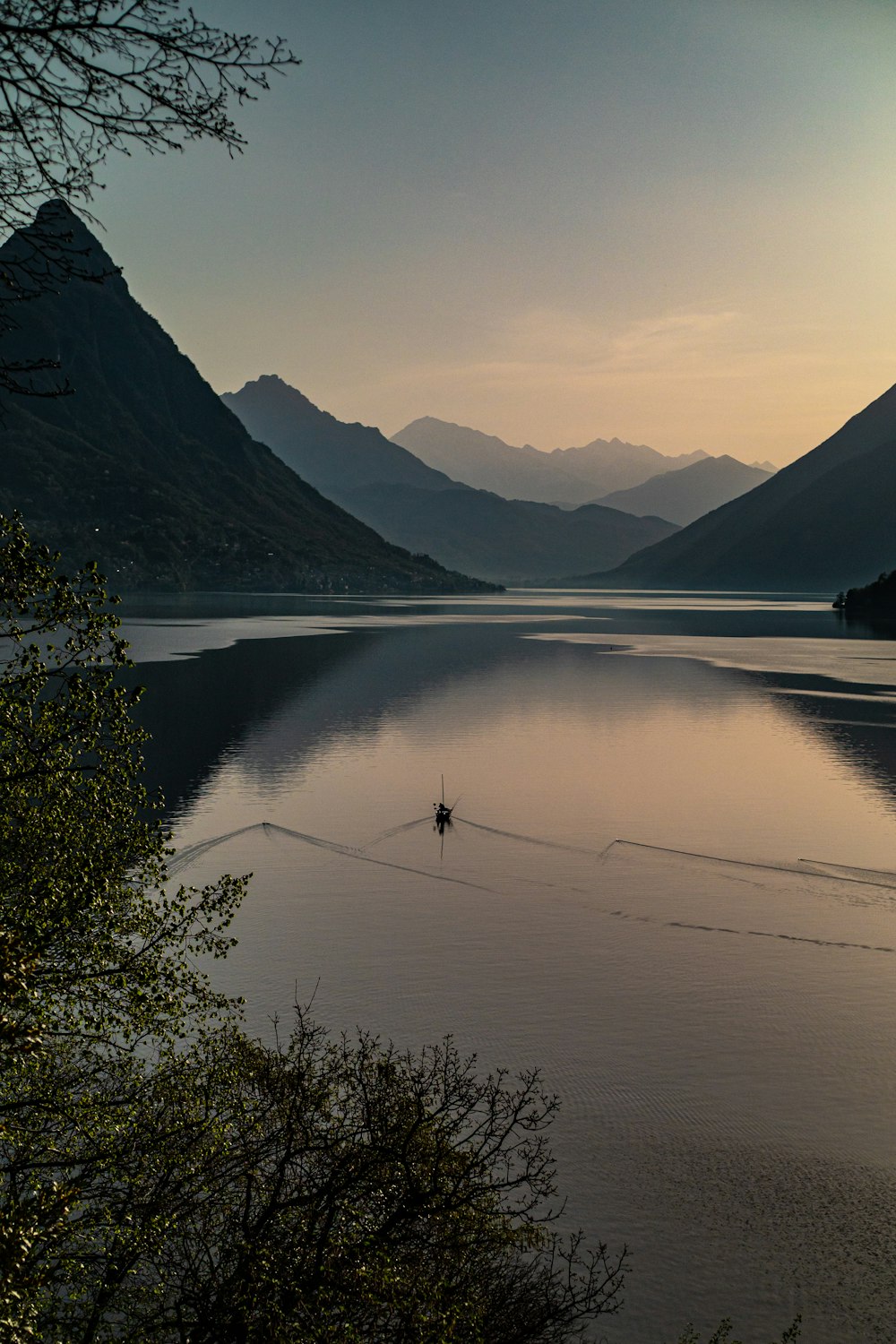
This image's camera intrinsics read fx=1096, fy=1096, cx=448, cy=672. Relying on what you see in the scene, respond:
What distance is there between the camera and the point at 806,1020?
97.6 feet

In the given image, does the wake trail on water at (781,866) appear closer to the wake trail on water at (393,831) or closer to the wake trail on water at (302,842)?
the wake trail on water at (302,842)

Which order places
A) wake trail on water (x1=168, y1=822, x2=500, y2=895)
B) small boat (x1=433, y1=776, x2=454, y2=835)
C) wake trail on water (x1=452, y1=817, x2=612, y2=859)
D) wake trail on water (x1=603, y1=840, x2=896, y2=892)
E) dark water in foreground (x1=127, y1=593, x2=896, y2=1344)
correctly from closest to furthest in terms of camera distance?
dark water in foreground (x1=127, y1=593, x2=896, y2=1344), wake trail on water (x1=603, y1=840, x2=896, y2=892), wake trail on water (x1=168, y1=822, x2=500, y2=895), wake trail on water (x1=452, y1=817, x2=612, y2=859), small boat (x1=433, y1=776, x2=454, y2=835)

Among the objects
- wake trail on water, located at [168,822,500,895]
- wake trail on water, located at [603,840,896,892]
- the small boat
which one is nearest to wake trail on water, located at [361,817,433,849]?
the small boat

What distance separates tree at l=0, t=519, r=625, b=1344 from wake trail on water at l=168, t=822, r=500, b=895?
24.7m

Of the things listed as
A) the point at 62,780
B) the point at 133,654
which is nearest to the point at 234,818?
the point at 62,780

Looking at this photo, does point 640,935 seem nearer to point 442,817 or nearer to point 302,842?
point 442,817

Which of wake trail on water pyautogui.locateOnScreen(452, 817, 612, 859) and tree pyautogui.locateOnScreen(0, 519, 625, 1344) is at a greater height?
tree pyautogui.locateOnScreen(0, 519, 625, 1344)

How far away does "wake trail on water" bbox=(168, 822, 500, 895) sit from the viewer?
147ft

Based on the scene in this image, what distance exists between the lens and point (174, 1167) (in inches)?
659

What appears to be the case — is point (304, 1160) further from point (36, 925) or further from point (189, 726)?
point (189, 726)

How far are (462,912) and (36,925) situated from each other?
87.3ft

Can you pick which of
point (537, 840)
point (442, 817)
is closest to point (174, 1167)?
point (537, 840)

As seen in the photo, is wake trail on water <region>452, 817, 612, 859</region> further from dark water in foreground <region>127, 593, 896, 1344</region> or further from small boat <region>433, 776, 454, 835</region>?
small boat <region>433, 776, 454, 835</region>

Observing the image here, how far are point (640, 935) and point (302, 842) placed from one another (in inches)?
742
